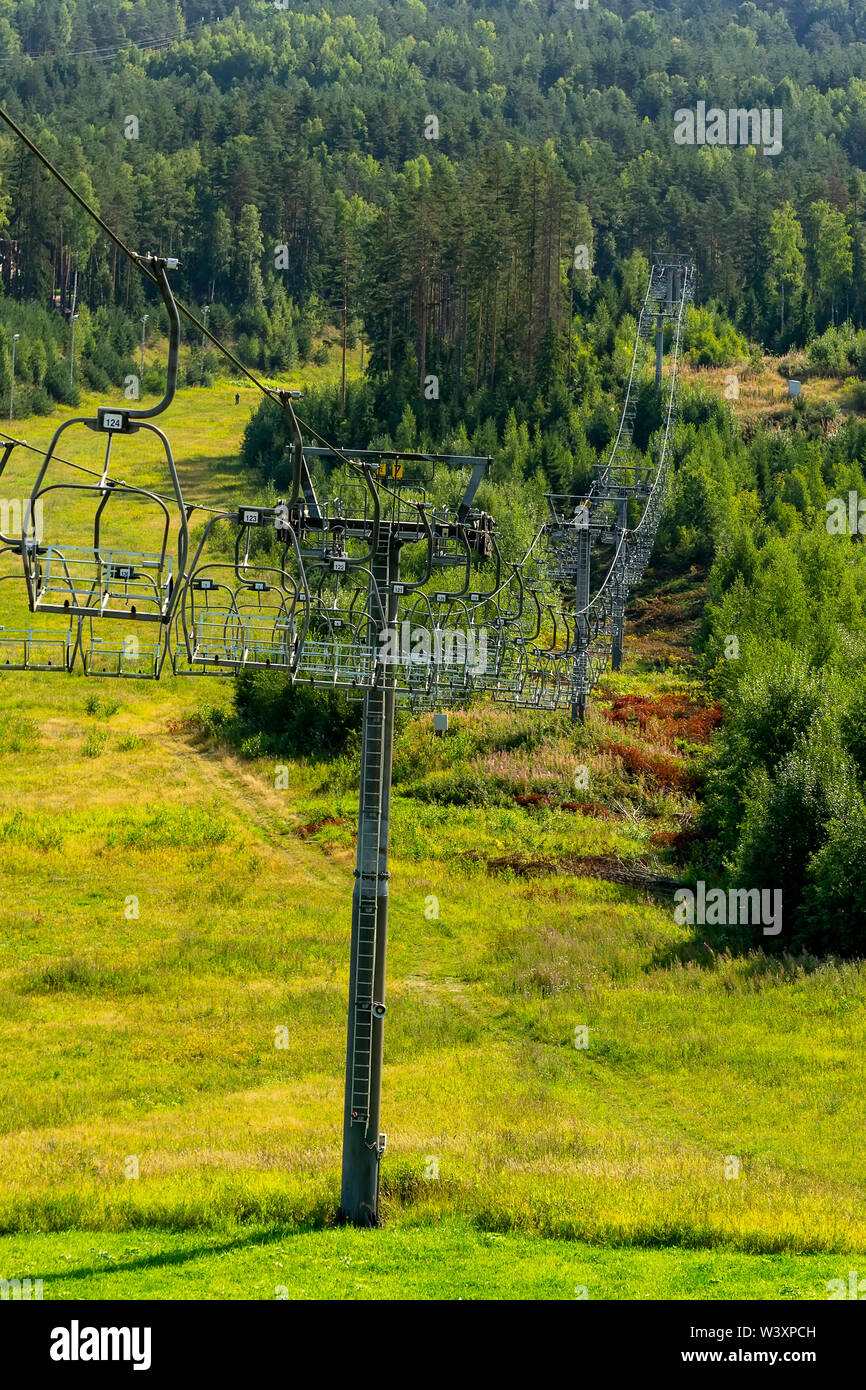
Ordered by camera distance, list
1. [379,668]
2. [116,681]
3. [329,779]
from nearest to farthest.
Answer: [379,668] < [329,779] < [116,681]

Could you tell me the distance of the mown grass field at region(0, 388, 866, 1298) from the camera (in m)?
17.9

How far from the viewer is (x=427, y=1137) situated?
2225 centimetres

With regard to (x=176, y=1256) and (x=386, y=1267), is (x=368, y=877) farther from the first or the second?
(x=176, y=1256)

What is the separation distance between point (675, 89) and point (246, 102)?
217ft

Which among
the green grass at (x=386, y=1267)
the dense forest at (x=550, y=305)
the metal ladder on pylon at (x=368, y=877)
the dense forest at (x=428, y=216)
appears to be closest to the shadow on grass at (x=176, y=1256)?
the green grass at (x=386, y=1267)

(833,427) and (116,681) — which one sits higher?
(833,427)

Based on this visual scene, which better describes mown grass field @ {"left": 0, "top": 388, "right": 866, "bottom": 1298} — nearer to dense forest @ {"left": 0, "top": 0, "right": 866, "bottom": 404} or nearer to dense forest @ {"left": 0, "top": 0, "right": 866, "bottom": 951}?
dense forest @ {"left": 0, "top": 0, "right": 866, "bottom": 951}

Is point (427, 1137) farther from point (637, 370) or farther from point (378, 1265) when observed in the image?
point (637, 370)

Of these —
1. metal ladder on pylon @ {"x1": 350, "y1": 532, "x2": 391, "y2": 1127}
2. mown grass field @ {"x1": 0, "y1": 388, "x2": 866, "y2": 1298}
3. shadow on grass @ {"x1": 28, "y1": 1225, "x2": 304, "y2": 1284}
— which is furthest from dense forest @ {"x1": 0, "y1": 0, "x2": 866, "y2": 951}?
shadow on grass @ {"x1": 28, "y1": 1225, "x2": 304, "y2": 1284}

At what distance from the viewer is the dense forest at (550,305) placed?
37531mm

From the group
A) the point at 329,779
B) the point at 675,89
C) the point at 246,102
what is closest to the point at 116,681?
the point at 329,779

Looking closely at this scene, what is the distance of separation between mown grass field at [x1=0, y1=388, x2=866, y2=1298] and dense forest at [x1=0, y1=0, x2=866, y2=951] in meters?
4.83

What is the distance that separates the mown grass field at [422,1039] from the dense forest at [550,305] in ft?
15.9

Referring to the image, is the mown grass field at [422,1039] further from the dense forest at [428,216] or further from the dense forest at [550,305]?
the dense forest at [428,216]
